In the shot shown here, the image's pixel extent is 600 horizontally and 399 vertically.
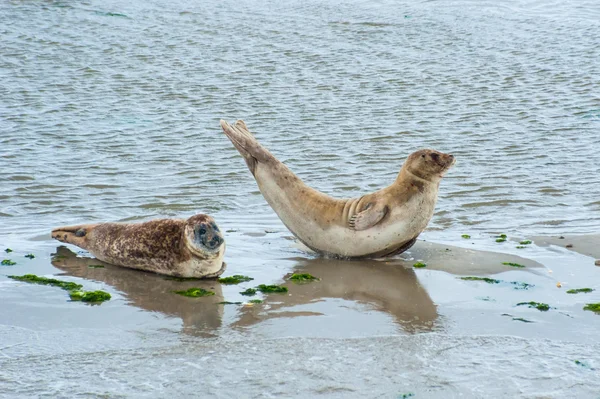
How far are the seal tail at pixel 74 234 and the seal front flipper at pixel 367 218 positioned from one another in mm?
1817

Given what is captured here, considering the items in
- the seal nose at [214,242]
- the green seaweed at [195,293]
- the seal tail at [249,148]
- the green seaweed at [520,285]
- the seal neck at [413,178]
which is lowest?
the green seaweed at [195,293]

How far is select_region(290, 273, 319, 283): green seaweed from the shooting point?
5.92m

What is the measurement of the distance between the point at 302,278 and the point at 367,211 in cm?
80

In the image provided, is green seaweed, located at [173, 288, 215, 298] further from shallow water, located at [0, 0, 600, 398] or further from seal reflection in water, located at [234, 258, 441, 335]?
seal reflection in water, located at [234, 258, 441, 335]

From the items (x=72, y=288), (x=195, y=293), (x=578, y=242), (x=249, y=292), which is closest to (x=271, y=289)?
(x=249, y=292)

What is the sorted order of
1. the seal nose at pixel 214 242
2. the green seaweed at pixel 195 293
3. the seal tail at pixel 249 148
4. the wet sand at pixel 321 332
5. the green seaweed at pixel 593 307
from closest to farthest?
the wet sand at pixel 321 332 < the green seaweed at pixel 593 307 < the green seaweed at pixel 195 293 < the seal nose at pixel 214 242 < the seal tail at pixel 249 148

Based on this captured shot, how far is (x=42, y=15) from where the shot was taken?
58.4 ft

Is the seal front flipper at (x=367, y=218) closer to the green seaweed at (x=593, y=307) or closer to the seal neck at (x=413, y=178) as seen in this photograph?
the seal neck at (x=413, y=178)

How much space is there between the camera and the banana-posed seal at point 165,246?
585cm

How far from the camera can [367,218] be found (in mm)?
6461

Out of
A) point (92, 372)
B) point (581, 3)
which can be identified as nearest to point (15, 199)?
point (92, 372)

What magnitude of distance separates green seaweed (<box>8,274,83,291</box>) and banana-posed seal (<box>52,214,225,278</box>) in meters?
0.53

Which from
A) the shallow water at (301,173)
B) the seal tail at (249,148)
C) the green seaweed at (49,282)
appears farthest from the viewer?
the seal tail at (249,148)

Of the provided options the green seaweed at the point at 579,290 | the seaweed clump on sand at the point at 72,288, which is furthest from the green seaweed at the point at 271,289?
the green seaweed at the point at 579,290
